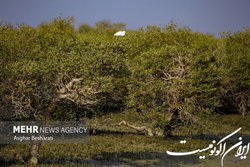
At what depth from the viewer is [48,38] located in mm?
54344

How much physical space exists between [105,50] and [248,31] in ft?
160

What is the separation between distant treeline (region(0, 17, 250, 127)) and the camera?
20219 millimetres

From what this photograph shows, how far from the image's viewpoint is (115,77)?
26.9 m

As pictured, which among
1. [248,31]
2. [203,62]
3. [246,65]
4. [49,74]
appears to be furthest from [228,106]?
[49,74]

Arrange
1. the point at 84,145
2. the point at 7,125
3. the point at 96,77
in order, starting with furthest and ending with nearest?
the point at 7,125
the point at 84,145
the point at 96,77

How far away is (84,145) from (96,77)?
8261 millimetres

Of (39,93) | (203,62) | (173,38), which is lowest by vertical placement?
(39,93)

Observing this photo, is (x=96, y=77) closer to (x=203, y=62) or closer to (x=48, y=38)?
(x=203, y=62)

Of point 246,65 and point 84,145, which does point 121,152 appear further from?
point 246,65

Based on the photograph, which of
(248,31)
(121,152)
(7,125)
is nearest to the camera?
(121,152)

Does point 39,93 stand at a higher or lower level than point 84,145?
higher

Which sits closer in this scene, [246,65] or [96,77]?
[96,77]

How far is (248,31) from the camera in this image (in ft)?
210

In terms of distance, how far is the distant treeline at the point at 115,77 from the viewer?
20219 millimetres
